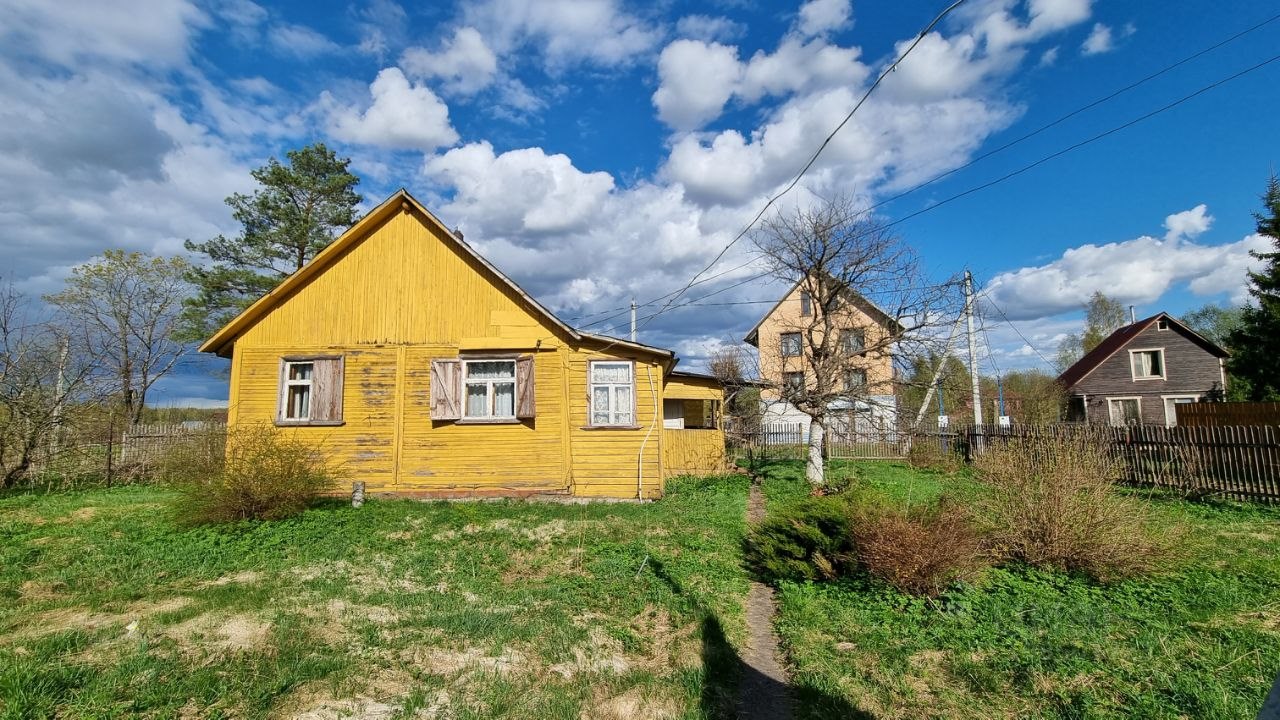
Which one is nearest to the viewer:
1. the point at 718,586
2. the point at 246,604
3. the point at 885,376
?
the point at 246,604

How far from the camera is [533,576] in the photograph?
7.49 m

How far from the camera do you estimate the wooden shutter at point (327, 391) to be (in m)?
12.7

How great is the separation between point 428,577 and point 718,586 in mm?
3763

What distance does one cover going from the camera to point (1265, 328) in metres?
19.6

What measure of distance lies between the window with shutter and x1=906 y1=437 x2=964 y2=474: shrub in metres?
18.0

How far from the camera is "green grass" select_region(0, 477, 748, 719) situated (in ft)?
13.9

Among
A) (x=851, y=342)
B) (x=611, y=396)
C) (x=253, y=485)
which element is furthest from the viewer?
(x=851, y=342)

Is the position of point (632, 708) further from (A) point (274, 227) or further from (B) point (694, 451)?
(A) point (274, 227)

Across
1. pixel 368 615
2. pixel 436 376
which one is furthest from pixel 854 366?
pixel 368 615

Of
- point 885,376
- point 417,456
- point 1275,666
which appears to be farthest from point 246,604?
point 885,376

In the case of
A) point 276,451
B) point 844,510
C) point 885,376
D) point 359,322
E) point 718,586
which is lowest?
point 718,586

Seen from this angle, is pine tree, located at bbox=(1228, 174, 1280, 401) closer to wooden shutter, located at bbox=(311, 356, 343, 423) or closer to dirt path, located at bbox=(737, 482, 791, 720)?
dirt path, located at bbox=(737, 482, 791, 720)

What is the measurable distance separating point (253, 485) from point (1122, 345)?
40.1 m

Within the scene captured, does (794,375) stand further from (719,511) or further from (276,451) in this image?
(276,451)
